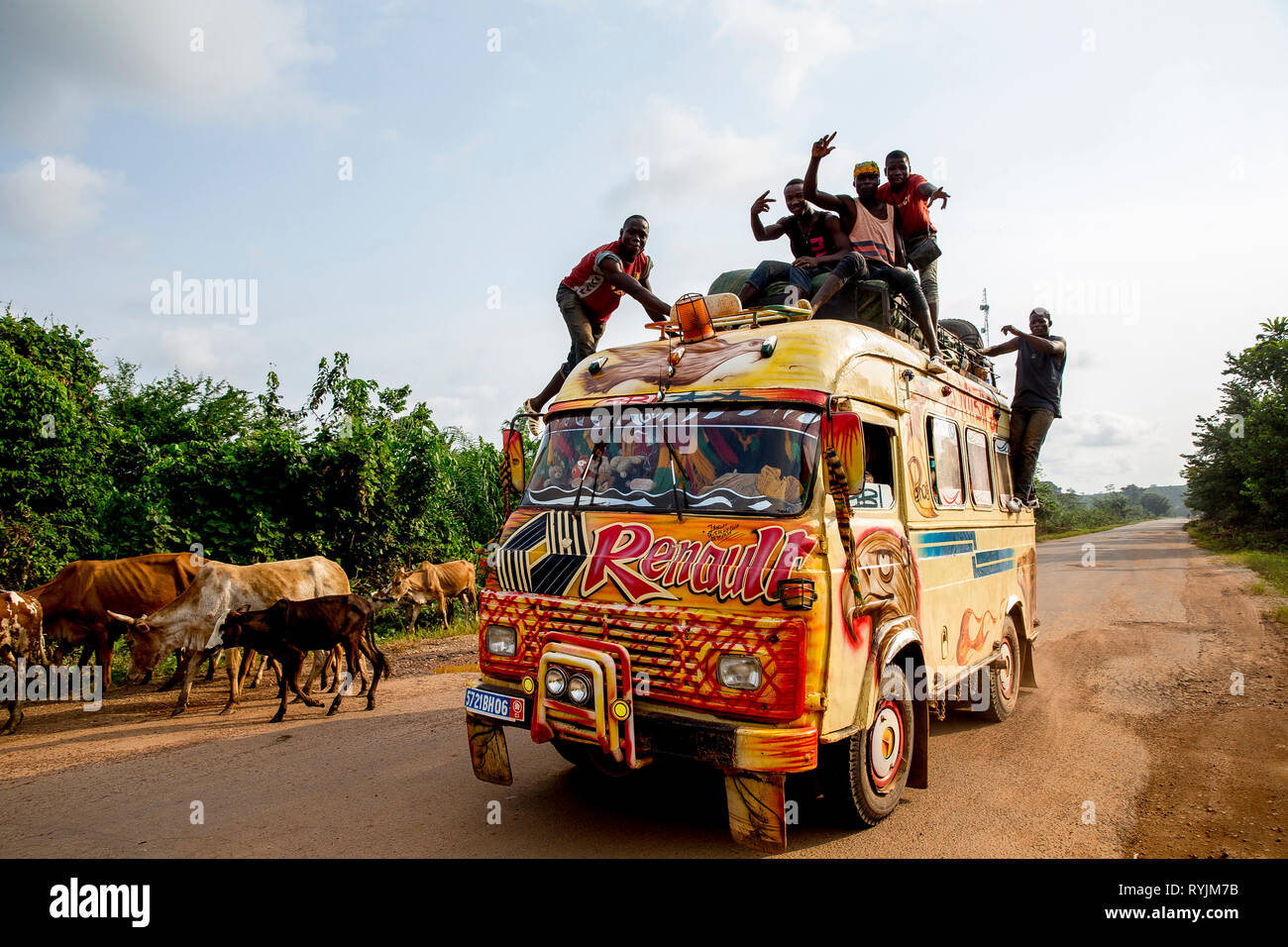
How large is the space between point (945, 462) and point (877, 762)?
256 cm

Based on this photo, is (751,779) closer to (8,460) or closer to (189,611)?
(189,611)

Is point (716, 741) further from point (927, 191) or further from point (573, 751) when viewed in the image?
point (927, 191)

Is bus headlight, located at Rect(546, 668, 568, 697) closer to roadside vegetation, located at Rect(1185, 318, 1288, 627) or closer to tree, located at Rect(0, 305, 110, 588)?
tree, located at Rect(0, 305, 110, 588)

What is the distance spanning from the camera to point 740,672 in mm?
4012

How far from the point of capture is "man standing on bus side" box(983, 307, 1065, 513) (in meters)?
9.05

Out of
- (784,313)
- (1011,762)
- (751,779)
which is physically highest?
(784,313)

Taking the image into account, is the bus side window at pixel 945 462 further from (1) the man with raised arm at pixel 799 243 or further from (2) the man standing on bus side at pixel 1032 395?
(2) the man standing on bus side at pixel 1032 395

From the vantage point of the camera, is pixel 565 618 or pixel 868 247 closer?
pixel 565 618

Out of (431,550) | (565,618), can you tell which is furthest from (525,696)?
(431,550)

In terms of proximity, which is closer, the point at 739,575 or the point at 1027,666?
the point at 739,575

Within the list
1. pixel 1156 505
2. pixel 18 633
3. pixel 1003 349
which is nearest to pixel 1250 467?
pixel 1003 349

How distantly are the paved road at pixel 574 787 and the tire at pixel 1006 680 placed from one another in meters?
0.18
